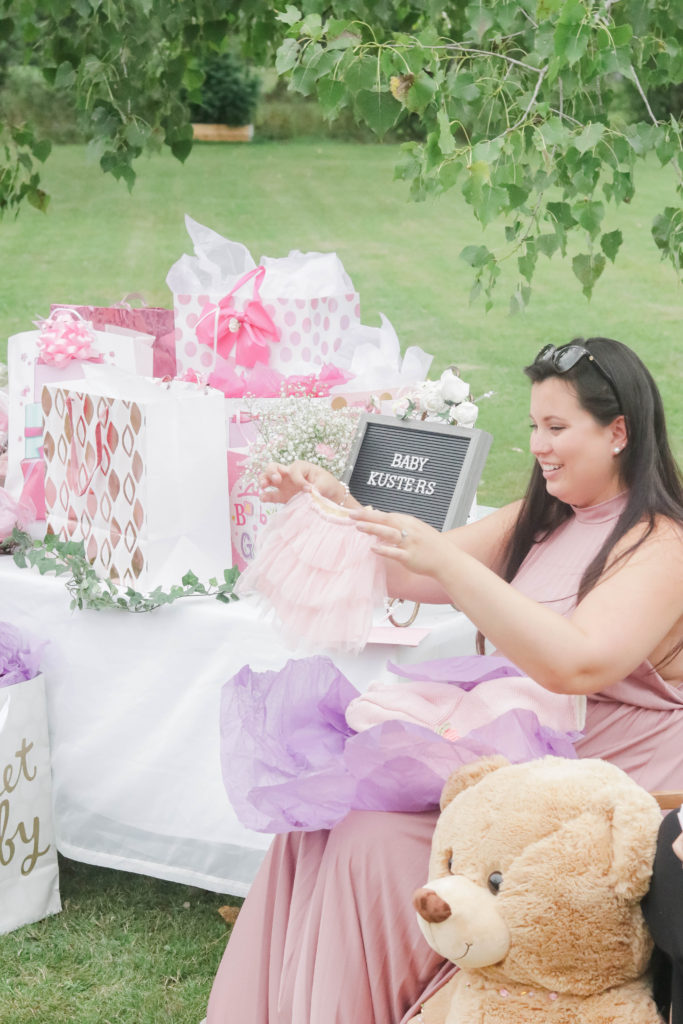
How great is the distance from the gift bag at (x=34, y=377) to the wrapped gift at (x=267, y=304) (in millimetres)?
254

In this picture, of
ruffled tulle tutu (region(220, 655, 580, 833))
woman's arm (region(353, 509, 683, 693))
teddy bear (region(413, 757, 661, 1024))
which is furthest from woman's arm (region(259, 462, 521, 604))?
teddy bear (region(413, 757, 661, 1024))

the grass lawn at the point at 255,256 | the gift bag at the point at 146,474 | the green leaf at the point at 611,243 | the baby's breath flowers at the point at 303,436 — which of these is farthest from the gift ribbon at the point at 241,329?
the grass lawn at the point at 255,256

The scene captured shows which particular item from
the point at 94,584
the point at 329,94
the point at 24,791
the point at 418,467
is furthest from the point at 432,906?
the point at 329,94

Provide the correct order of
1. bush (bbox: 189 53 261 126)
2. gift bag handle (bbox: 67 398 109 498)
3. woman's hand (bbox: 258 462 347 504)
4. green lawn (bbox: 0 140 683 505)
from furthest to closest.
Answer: bush (bbox: 189 53 261 126), green lawn (bbox: 0 140 683 505), gift bag handle (bbox: 67 398 109 498), woman's hand (bbox: 258 462 347 504)

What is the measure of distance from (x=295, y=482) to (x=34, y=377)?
969 mm

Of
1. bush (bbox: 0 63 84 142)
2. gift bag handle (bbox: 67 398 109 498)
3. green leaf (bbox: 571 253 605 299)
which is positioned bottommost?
bush (bbox: 0 63 84 142)

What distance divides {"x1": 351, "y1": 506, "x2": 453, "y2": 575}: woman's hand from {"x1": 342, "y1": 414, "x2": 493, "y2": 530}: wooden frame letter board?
0.48 m

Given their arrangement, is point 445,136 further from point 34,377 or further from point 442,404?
point 34,377

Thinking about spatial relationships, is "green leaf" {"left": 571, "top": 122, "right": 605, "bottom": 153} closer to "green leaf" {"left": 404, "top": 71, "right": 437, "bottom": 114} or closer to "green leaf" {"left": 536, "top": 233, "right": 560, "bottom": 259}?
"green leaf" {"left": 404, "top": 71, "right": 437, "bottom": 114}

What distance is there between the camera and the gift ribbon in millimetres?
2559

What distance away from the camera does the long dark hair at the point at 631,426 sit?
177cm

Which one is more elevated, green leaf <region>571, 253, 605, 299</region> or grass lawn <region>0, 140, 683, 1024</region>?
green leaf <region>571, 253, 605, 299</region>

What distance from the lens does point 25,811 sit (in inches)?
97.8

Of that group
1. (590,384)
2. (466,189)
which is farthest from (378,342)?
(590,384)
